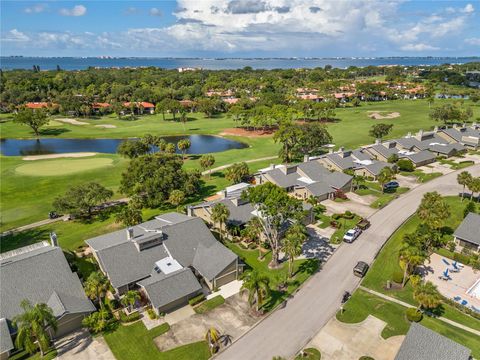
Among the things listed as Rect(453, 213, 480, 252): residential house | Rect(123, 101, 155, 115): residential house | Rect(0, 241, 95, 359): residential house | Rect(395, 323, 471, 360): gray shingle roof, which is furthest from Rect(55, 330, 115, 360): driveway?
Rect(123, 101, 155, 115): residential house

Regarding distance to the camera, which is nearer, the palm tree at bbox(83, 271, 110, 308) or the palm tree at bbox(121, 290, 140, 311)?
the palm tree at bbox(83, 271, 110, 308)

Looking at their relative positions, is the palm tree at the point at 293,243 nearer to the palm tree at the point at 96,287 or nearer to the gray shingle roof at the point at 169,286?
the gray shingle roof at the point at 169,286

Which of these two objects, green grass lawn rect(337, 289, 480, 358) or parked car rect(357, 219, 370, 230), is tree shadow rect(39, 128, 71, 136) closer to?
parked car rect(357, 219, 370, 230)

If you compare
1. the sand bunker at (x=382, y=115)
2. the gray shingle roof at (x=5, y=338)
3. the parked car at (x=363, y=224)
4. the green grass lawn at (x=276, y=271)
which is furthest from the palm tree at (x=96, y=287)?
the sand bunker at (x=382, y=115)

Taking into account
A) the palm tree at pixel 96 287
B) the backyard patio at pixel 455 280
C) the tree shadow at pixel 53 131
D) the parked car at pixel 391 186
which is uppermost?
the tree shadow at pixel 53 131

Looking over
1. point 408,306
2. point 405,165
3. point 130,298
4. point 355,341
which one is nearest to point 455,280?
point 408,306

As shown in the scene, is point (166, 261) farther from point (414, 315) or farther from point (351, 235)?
point (414, 315)
